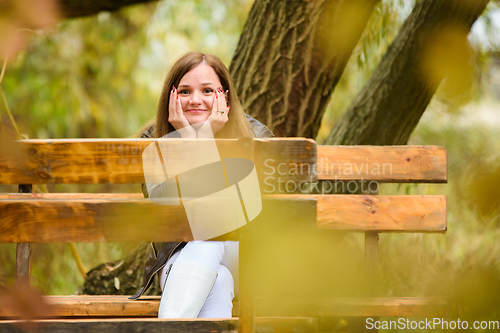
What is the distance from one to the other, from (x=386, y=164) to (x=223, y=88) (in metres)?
0.80

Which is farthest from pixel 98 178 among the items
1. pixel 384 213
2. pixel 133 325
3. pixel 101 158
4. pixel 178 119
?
pixel 384 213

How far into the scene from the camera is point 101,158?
111 cm

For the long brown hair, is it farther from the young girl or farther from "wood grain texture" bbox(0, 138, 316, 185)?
"wood grain texture" bbox(0, 138, 316, 185)

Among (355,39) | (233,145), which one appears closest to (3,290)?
(233,145)

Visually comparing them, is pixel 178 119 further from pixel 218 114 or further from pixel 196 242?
pixel 196 242

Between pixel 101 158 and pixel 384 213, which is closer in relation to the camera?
pixel 101 158

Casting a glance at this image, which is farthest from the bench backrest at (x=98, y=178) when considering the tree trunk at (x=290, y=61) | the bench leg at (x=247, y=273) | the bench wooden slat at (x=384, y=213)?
the tree trunk at (x=290, y=61)

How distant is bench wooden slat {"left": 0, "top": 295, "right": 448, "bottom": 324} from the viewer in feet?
5.93

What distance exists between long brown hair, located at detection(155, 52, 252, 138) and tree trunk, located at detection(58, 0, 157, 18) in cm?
43

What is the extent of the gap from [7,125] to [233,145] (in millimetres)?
540

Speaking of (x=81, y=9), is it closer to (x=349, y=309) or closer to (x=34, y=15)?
(x=34, y=15)

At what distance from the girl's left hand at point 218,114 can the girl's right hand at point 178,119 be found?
9cm

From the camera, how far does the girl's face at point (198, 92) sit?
6.48ft

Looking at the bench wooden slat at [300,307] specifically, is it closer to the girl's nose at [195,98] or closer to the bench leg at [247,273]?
the bench leg at [247,273]
